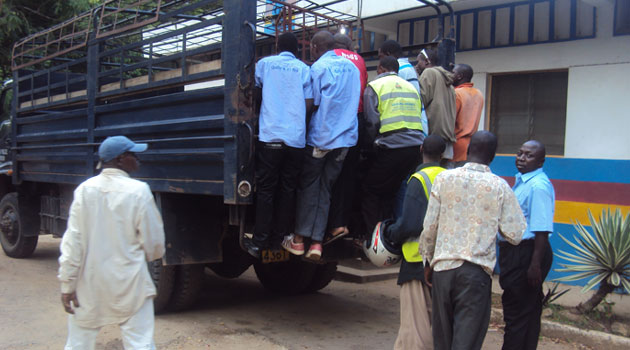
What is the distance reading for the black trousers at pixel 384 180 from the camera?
404cm

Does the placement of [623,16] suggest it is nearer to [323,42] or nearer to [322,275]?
[323,42]

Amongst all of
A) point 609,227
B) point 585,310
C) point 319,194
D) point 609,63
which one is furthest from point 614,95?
point 319,194

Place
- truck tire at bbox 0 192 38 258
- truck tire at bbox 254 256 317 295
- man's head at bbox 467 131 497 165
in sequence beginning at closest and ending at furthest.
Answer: man's head at bbox 467 131 497 165
truck tire at bbox 254 256 317 295
truck tire at bbox 0 192 38 258

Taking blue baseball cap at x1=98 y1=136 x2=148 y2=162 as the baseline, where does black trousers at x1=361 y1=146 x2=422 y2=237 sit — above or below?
below

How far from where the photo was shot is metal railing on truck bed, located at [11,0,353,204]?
13.3ft

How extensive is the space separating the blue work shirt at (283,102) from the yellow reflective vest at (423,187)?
907mm

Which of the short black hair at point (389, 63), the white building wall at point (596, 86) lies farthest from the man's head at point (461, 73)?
the white building wall at point (596, 86)

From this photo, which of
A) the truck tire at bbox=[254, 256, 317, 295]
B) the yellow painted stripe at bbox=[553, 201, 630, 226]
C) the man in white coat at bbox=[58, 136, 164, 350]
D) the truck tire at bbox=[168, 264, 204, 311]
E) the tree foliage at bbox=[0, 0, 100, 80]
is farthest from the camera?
the tree foliage at bbox=[0, 0, 100, 80]

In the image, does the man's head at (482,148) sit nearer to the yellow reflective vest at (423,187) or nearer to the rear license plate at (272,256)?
the yellow reflective vest at (423,187)

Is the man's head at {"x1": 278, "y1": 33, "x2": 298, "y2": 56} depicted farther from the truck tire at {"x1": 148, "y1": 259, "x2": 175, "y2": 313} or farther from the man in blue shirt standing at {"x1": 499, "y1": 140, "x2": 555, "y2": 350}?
the truck tire at {"x1": 148, "y1": 259, "x2": 175, "y2": 313}

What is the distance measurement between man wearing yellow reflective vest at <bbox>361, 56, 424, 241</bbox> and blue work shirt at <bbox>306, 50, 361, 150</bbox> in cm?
14

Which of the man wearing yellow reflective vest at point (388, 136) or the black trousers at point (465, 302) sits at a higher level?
the man wearing yellow reflective vest at point (388, 136)

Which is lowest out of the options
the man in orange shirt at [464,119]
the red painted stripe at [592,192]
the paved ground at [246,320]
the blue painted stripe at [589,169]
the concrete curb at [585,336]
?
the paved ground at [246,320]

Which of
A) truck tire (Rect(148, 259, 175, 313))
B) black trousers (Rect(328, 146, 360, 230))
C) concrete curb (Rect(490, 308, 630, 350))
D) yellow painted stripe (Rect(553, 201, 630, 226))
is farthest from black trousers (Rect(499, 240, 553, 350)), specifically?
yellow painted stripe (Rect(553, 201, 630, 226))
